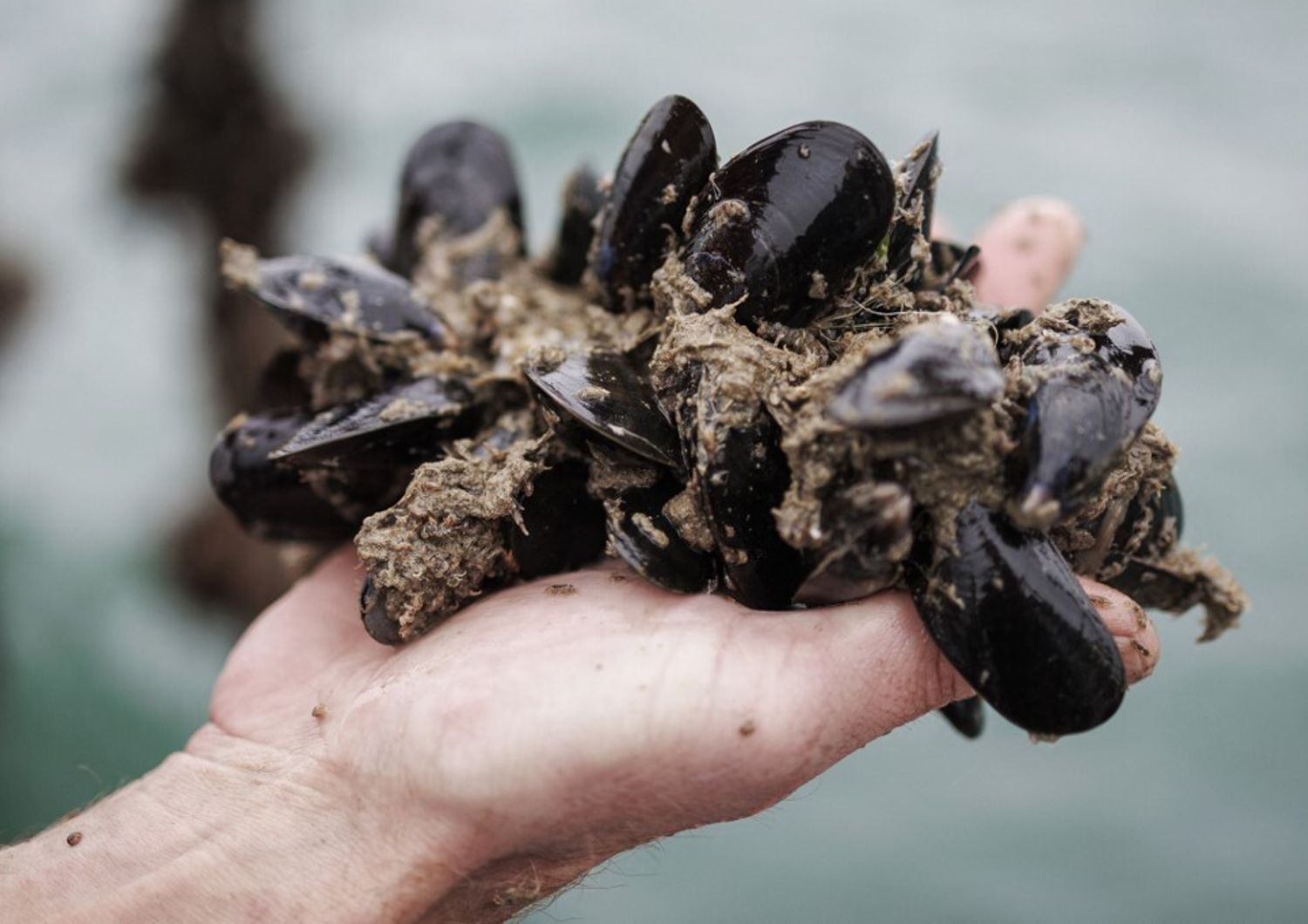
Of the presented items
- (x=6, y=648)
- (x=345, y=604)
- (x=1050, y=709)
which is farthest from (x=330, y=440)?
(x=6, y=648)

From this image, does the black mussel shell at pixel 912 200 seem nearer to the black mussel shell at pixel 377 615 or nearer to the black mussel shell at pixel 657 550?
the black mussel shell at pixel 657 550

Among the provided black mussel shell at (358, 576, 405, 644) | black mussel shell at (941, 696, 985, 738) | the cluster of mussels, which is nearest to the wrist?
black mussel shell at (358, 576, 405, 644)

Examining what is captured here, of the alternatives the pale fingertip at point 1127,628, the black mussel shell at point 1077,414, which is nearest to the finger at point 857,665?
the pale fingertip at point 1127,628

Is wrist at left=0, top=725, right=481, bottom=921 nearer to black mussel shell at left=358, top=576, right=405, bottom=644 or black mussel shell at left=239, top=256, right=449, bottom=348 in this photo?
black mussel shell at left=358, top=576, right=405, bottom=644

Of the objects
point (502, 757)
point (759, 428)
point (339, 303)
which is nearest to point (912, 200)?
point (759, 428)

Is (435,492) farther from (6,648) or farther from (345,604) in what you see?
(6,648)

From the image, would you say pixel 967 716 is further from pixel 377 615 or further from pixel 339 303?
pixel 339 303
